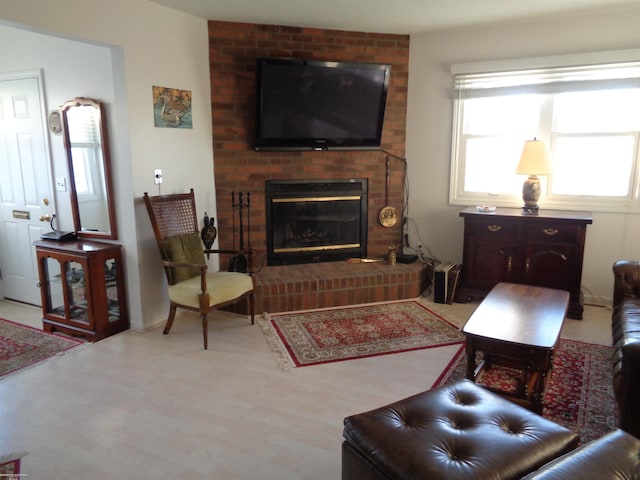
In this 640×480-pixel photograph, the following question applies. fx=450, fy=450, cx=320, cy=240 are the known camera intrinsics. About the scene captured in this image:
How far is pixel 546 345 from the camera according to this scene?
212cm

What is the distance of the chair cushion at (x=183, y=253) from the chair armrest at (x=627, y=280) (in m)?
2.90

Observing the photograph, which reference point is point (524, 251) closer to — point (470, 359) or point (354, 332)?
point (354, 332)

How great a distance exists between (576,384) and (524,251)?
1388 mm

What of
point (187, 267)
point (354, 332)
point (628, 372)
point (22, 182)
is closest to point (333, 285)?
point (354, 332)

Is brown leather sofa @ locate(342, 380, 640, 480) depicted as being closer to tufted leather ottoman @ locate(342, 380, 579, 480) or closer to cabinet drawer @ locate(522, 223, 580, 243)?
tufted leather ottoman @ locate(342, 380, 579, 480)

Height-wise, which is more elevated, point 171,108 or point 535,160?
point 171,108

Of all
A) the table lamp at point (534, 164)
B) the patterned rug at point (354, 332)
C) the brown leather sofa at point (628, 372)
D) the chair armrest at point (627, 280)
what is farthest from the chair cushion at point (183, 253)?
the chair armrest at point (627, 280)

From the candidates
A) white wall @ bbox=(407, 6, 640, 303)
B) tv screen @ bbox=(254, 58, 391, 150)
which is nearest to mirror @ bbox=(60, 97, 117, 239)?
tv screen @ bbox=(254, 58, 391, 150)

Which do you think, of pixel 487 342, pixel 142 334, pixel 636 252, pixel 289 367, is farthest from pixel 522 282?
pixel 142 334

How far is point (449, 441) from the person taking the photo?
150 centimetres

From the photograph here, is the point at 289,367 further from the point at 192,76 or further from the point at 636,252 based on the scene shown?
the point at 636,252

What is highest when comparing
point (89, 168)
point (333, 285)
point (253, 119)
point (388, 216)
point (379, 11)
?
point (379, 11)

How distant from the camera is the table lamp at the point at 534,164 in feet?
12.2

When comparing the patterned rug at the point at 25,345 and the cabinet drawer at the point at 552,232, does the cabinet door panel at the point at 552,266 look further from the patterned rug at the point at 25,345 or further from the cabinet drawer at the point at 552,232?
the patterned rug at the point at 25,345
